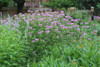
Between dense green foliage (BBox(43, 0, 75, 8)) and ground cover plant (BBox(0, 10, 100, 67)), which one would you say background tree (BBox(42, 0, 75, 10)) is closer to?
dense green foliage (BBox(43, 0, 75, 8))

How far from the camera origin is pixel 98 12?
1914 centimetres

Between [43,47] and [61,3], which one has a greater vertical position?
[61,3]

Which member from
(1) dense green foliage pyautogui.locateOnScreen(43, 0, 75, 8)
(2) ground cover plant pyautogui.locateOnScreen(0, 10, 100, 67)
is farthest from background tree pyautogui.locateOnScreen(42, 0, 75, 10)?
(2) ground cover plant pyautogui.locateOnScreen(0, 10, 100, 67)

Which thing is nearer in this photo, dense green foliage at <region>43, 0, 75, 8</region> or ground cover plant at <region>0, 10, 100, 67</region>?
ground cover plant at <region>0, 10, 100, 67</region>

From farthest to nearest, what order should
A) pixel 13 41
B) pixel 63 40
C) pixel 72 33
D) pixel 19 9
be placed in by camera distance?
pixel 19 9 → pixel 72 33 → pixel 63 40 → pixel 13 41

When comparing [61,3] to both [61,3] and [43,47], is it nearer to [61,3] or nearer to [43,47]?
[61,3]

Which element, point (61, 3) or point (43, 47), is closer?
point (43, 47)

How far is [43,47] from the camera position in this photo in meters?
4.93

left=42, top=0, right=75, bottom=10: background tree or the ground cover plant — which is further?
left=42, top=0, right=75, bottom=10: background tree

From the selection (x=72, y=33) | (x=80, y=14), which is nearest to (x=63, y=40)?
(x=72, y=33)

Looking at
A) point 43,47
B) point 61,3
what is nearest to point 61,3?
point 61,3

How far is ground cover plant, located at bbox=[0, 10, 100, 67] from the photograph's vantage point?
343 cm

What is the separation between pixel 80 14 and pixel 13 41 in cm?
784

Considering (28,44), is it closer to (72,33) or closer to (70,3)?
(72,33)
